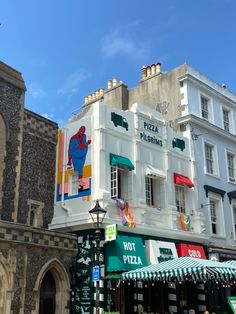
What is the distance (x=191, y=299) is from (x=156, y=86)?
1091 centimetres

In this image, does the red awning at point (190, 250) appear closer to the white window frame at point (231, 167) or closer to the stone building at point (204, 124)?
the stone building at point (204, 124)

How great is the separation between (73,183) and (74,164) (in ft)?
2.46

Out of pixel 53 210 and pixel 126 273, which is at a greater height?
pixel 53 210

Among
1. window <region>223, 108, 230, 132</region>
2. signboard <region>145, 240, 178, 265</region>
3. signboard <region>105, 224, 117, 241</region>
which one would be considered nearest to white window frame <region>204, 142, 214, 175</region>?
window <region>223, 108, 230, 132</region>

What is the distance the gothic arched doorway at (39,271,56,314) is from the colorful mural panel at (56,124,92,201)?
3249 millimetres

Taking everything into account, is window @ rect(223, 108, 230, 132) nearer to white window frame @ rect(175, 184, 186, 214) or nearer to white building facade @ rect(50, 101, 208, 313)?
white building facade @ rect(50, 101, 208, 313)

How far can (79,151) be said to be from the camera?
57.4ft

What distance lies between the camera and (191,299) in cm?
1903

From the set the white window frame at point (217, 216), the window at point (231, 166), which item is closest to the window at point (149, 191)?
the white window frame at point (217, 216)

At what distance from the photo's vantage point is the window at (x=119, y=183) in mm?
16969

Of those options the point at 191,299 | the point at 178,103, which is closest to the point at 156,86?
the point at 178,103

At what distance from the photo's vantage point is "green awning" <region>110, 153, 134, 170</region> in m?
17.0

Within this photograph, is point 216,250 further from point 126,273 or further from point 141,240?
point 126,273

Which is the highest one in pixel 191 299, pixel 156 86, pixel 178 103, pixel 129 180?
pixel 156 86
